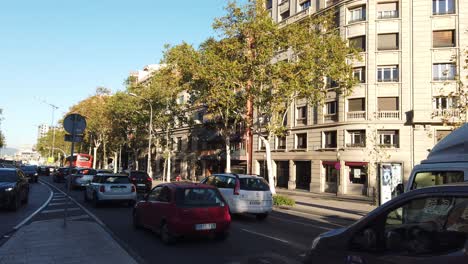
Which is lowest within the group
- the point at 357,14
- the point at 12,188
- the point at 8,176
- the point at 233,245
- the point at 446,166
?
the point at 233,245

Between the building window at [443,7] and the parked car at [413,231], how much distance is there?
32538 millimetres

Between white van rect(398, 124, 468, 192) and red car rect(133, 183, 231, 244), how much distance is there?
14.7 ft

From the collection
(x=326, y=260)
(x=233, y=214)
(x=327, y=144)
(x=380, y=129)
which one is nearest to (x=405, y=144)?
(x=380, y=129)

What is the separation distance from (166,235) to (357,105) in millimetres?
26966

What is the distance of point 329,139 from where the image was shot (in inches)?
1337

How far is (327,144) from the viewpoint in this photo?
112 ft

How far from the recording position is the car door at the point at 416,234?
271cm

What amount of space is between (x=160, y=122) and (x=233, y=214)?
30.3 m

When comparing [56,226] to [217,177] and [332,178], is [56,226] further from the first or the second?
[332,178]

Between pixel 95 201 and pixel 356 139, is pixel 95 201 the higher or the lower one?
the lower one

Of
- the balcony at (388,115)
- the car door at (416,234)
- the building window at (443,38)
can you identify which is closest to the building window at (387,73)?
the balcony at (388,115)

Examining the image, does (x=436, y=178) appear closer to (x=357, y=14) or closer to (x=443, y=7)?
(x=443, y=7)

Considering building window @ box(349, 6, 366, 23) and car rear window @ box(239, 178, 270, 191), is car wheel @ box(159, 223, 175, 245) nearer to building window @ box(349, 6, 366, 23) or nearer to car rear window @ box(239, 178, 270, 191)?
car rear window @ box(239, 178, 270, 191)

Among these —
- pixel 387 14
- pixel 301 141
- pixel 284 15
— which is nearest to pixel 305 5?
pixel 284 15
